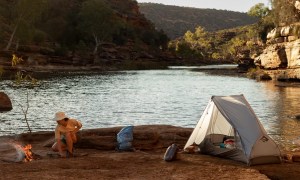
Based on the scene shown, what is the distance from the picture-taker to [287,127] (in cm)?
2666

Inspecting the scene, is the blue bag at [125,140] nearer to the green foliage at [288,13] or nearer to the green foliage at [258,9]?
the green foliage at [288,13]

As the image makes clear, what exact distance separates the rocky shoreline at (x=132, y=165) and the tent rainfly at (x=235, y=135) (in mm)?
374

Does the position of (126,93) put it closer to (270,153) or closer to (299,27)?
(299,27)

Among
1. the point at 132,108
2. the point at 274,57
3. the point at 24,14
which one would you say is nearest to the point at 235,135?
the point at 132,108

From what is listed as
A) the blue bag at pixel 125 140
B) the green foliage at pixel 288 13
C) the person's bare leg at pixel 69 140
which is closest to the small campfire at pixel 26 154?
the person's bare leg at pixel 69 140

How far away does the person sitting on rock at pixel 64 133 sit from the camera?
14500mm

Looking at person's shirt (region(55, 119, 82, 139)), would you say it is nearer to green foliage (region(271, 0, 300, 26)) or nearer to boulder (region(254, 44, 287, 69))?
boulder (region(254, 44, 287, 69))

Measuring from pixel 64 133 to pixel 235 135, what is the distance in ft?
18.7

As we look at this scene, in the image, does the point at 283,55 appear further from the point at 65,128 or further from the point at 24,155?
the point at 24,155

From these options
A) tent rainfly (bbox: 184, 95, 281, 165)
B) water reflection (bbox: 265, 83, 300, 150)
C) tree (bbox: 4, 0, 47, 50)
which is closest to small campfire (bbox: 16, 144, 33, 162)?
tent rainfly (bbox: 184, 95, 281, 165)

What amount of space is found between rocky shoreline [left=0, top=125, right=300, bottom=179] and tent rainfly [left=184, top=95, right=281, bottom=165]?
1.23 feet

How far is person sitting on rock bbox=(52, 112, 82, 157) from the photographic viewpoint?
14.5m

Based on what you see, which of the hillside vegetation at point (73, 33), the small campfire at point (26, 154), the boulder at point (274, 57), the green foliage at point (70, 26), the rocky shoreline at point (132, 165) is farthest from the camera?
the hillside vegetation at point (73, 33)

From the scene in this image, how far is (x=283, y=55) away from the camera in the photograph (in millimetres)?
70000
